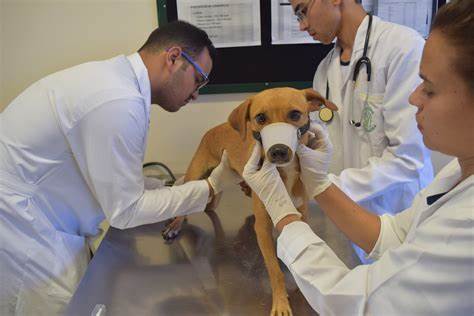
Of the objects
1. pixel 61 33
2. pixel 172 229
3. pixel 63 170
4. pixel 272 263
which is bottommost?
pixel 172 229

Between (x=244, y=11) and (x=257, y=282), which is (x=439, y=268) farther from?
(x=244, y=11)

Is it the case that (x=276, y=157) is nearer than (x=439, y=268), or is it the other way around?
(x=439, y=268)

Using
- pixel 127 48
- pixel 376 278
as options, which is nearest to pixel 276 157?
pixel 376 278

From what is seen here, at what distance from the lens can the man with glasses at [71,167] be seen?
1.29 m

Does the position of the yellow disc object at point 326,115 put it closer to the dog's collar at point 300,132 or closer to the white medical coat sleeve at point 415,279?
the dog's collar at point 300,132

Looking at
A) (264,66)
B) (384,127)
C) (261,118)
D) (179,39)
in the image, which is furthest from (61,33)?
(384,127)

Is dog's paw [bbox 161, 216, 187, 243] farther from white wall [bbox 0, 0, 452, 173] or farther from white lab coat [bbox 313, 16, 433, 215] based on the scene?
white wall [bbox 0, 0, 452, 173]

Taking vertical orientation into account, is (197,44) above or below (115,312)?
above

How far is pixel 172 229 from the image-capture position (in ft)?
5.35

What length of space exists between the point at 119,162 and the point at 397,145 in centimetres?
97

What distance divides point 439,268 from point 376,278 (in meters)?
0.13

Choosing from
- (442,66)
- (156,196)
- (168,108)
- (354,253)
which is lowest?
(354,253)

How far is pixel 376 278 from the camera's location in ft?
2.65

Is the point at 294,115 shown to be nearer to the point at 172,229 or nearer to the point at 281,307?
the point at 281,307
